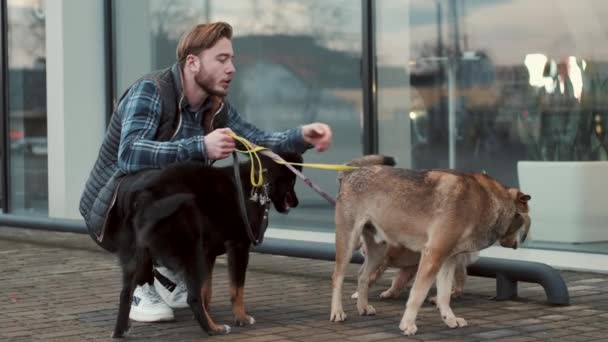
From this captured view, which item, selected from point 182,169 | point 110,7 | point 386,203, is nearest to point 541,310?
point 386,203

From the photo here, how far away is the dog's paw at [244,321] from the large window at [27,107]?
815 centimetres

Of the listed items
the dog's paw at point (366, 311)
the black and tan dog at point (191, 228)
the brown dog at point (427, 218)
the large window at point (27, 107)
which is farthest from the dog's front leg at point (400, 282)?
the large window at point (27, 107)

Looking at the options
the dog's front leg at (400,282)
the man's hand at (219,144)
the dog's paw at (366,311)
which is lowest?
the dog's paw at (366,311)

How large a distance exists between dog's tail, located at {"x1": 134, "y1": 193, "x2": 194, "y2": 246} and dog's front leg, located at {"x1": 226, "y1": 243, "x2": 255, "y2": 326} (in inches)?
20.4

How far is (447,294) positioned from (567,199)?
11.6 ft

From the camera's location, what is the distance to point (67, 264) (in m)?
9.34

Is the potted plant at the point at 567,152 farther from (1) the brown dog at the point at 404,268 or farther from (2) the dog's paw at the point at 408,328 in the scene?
(2) the dog's paw at the point at 408,328

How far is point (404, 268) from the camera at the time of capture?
6934mm

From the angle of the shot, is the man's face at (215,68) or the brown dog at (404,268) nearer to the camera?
the man's face at (215,68)

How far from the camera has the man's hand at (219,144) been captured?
5.67 metres

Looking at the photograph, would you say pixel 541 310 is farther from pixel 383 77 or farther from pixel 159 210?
pixel 383 77

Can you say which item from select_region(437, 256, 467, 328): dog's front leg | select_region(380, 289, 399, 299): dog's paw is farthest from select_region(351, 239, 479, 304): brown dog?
select_region(437, 256, 467, 328): dog's front leg

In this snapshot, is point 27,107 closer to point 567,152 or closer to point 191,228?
point 567,152

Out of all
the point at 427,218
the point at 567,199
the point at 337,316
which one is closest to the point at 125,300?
the point at 337,316
